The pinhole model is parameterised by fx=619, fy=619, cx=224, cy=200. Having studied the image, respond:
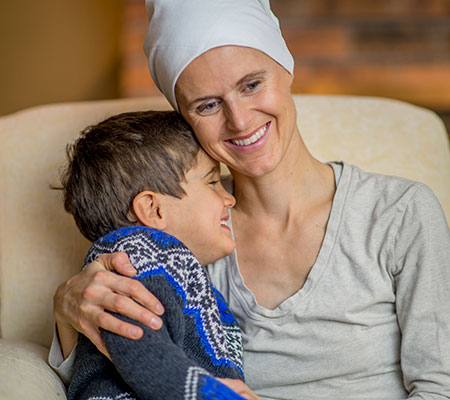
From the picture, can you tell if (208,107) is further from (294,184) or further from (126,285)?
(126,285)

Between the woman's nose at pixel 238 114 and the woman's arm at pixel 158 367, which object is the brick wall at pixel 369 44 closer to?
the woman's nose at pixel 238 114

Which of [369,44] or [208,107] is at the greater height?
[208,107]

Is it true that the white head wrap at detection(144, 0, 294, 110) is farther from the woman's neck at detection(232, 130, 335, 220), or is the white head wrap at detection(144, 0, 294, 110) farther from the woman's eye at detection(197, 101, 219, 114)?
the woman's neck at detection(232, 130, 335, 220)

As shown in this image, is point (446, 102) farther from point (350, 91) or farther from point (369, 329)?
point (369, 329)

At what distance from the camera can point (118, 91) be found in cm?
437

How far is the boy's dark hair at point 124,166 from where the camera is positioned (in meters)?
1.34

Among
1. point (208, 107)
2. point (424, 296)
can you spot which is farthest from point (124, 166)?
point (424, 296)

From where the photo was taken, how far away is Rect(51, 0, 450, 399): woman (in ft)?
4.17

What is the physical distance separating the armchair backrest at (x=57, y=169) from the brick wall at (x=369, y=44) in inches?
64.8

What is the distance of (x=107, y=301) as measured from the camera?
1.15 metres

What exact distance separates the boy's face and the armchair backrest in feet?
1.43

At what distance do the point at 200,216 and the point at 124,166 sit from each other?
0.20 m

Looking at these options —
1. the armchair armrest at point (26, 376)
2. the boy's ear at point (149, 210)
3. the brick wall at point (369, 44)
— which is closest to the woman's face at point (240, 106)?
the boy's ear at point (149, 210)

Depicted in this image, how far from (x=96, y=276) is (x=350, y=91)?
8.21 ft
